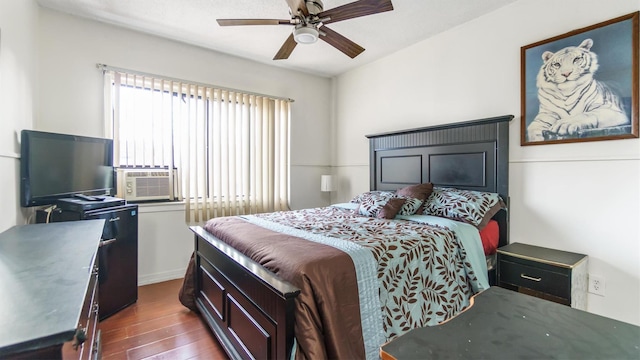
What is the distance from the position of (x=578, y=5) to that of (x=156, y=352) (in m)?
3.99

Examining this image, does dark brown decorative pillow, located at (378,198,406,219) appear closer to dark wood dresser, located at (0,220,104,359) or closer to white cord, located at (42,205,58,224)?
dark wood dresser, located at (0,220,104,359)

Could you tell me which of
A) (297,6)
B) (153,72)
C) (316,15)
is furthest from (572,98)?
(153,72)

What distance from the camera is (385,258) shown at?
5.57ft

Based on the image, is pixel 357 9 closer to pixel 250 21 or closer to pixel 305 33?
pixel 305 33

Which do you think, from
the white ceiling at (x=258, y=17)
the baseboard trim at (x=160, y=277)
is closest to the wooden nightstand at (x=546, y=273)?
the white ceiling at (x=258, y=17)

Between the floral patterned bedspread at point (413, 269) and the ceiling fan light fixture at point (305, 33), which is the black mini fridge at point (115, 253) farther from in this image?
the ceiling fan light fixture at point (305, 33)

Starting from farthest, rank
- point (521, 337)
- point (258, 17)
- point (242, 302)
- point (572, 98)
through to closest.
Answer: point (258, 17) < point (572, 98) < point (242, 302) < point (521, 337)

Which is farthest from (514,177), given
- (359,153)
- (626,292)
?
(359,153)

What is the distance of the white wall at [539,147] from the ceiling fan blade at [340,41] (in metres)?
1.23

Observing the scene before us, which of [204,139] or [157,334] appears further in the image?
[204,139]

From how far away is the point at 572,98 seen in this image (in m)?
2.28

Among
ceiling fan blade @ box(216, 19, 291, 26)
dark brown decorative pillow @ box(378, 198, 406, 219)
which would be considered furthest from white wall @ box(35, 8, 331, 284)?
dark brown decorative pillow @ box(378, 198, 406, 219)

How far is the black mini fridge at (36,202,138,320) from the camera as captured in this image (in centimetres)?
219

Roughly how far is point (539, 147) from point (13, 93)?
3.93 metres
